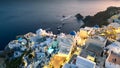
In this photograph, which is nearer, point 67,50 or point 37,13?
point 67,50

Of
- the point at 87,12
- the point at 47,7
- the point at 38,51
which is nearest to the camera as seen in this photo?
the point at 38,51

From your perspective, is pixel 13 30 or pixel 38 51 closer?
pixel 38 51

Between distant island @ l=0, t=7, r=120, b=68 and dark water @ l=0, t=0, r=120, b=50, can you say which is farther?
dark water @ l=0, t=0, r=120, b=50

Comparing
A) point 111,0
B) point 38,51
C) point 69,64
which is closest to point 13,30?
point 38,51

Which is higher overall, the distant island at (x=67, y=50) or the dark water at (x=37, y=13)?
the distant island at (x=67, y=50)

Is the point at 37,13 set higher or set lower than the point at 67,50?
lower

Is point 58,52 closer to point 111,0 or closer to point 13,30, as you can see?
point 13,30

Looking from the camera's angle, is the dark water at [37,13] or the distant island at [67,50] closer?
the distant island at [67,50]

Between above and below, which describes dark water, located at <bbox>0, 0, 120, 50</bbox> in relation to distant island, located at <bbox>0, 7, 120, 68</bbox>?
below
